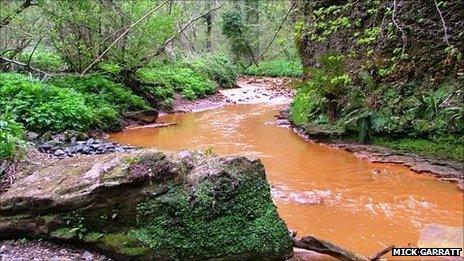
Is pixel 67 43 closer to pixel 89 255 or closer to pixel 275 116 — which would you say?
pixel 275 116

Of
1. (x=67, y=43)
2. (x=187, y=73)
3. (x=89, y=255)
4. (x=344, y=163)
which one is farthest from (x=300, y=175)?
(x=187, y=73)

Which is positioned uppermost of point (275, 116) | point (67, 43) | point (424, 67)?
point (67, 43)

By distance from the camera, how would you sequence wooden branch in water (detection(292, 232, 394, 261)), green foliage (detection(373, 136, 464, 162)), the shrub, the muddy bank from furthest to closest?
the shrub → green foliage (detection(373, 136, 464, 162)) → the muddy bank → wooden branch in water (detection(292, 232, 394, 261))

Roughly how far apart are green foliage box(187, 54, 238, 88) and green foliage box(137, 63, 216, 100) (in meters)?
0.82

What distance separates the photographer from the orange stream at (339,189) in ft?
15.4

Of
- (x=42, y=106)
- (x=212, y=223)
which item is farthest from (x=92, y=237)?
(x=42, y=106)

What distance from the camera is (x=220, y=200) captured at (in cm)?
381

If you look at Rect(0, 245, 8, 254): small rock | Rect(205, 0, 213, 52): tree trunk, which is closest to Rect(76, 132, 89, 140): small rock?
Rect(0, 245, 8, 254): small rock

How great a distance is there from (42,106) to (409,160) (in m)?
7.45

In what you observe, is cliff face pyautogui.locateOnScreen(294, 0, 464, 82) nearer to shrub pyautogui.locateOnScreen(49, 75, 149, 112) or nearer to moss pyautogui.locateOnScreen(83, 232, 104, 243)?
moss pyautogui.locateOnScreen(83, 232, 104, 243)

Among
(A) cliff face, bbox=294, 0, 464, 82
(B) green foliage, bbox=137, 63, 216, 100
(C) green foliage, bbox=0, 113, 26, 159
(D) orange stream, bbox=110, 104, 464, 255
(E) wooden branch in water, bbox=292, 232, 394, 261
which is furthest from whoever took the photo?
(B) green foliage, bbox=137, 63, 216, 100

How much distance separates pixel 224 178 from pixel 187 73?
605 inches

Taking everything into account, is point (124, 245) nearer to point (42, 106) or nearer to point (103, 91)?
point (42, 106)

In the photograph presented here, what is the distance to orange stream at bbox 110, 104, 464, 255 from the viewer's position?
4699 mm
